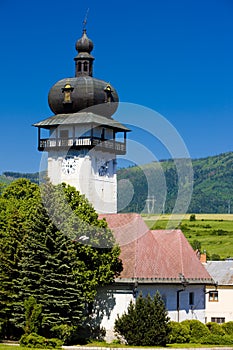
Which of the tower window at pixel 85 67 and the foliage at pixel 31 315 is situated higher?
the tower window at pixel 85 67

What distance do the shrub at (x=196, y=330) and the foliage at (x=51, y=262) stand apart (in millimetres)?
6695

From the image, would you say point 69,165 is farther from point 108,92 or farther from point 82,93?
point 108,92

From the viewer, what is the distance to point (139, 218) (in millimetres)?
50594

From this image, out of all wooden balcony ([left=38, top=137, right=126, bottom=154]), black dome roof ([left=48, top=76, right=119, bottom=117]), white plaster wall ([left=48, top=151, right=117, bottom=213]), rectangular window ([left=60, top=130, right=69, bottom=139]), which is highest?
black dome roof ([left=48, top=76, right=119, bottom=117])

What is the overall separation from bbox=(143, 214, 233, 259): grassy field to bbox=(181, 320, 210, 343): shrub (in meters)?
→ 55.2

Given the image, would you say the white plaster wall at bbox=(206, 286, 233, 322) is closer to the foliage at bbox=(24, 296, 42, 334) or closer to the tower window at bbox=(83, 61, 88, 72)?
the tower window at bbox=(83, 61, 88, 72)

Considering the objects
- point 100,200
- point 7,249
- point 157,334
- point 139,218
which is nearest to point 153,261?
point 139,218

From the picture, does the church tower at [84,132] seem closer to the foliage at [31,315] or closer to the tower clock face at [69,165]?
the tower clock face at [69,165]

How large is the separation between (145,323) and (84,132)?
24275 mm

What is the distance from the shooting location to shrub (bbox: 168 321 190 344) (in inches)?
1829

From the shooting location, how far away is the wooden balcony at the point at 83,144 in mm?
64688

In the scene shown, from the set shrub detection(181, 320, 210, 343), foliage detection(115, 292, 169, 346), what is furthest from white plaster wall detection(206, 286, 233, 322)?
foliage detection(115, 292, 169, 346)

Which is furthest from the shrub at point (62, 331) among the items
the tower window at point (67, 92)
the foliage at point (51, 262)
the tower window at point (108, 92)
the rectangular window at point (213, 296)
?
the rectangular window at point (213, 296)

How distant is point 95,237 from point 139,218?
20.4ft
